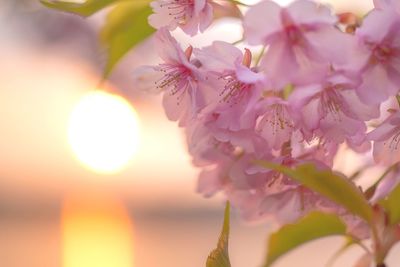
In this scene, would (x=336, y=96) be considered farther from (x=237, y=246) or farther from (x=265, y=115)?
(x=237, y=246)

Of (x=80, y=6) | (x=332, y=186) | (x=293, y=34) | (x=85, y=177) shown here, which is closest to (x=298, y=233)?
(x=332, y=186)

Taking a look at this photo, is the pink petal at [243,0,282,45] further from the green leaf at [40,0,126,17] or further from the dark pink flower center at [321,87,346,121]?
the green leaf at [40,0,126,17]

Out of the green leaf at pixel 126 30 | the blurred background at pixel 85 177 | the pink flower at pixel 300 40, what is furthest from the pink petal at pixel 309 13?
the blurred background at pixel 85 177

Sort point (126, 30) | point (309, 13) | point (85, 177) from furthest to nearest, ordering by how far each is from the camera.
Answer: point (85, 177) < point (126, 30) < point (309, 13)

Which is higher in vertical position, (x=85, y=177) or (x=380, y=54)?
(x=380, y=54)

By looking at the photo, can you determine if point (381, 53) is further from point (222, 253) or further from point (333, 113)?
point (222, 253)

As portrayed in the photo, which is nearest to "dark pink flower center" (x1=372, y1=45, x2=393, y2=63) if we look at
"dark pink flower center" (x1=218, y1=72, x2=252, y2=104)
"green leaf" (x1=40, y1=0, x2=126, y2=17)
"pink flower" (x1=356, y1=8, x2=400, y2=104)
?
"pink flower" (x1=356, y1=8, x2=400, y2=104)
